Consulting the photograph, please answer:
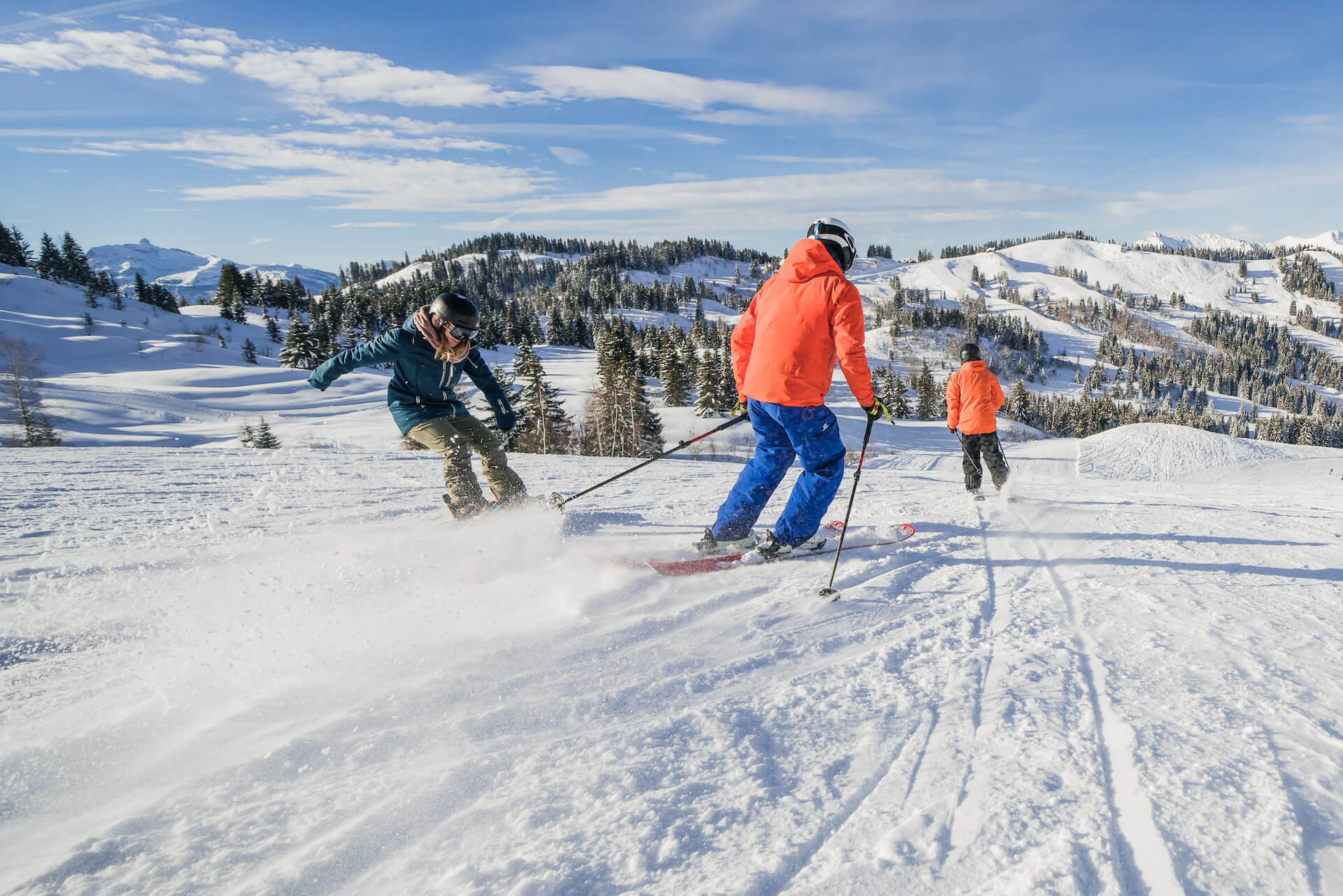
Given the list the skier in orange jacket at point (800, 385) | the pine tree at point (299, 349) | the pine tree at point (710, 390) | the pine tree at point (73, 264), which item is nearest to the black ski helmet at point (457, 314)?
the skier in orange jacket at point (800, 385)

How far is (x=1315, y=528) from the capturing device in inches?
244

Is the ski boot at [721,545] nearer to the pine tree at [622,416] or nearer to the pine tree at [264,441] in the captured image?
the pine tree at [264,441]

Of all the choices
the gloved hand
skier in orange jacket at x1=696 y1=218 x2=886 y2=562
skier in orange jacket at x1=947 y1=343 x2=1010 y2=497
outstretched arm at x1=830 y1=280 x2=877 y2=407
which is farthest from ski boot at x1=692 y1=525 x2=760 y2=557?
skier in orange jacket at x1=947 y1=343 x2=1010 y2=497

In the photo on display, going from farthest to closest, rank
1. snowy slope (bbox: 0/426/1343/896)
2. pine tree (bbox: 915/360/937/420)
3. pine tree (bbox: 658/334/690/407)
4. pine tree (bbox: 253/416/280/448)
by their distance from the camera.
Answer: pine tree (bbox: 915/360/937/420) → pine tree (bbox: 658/334/690/407) → pine tree (bbox: 253/416/280/448) → snowy slope (bbox: 0/426/1343/896)

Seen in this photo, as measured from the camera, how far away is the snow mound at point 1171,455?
88.7ft

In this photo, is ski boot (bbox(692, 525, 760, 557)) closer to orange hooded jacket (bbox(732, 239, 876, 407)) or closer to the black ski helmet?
orange hooded jacket (bbox(732, 239, 876, 407))

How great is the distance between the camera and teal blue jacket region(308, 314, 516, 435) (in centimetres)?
518

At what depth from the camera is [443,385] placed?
542 centimetres

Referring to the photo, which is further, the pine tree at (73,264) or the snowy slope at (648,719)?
the pine tree at (73,264)

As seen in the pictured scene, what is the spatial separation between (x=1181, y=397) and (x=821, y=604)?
19266 centimetres

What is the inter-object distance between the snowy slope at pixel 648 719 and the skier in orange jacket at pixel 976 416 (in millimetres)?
3078

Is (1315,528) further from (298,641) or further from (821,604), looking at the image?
(298,641)

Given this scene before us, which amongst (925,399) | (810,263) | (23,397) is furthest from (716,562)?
(925,399)

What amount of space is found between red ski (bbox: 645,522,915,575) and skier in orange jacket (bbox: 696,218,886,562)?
0.07 m
